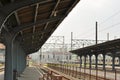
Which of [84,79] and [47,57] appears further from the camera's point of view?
[47,57]

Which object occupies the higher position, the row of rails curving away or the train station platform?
the row of rails curving away

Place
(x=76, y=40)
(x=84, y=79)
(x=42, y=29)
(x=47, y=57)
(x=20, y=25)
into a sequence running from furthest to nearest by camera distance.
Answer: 1. (x=47, y=57)
2. (x=76, y=40)
3. (x=84, y=79)
4. (x=42, y=29)
5. (x=20, y=25)

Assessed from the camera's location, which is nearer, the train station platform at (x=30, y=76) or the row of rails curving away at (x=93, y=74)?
the row of rails curving away at (x=93, y=74)

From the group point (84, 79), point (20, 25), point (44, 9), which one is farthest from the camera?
point (84, 79)

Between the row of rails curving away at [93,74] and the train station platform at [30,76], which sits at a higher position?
the row of rails curving away at [93,74]

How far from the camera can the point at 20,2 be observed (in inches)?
436

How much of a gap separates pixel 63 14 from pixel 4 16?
28.2 feet

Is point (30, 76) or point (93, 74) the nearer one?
point (93, 74)

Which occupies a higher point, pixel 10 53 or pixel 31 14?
pixel 31 14

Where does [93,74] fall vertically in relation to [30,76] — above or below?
above

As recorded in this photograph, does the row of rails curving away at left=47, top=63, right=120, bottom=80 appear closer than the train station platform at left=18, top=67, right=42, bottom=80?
Yes

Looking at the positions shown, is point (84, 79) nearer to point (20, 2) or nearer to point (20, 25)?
point (20, 25)

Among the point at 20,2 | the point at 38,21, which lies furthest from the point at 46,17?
the point at 20,2

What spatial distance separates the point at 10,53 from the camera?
19.5 meters
